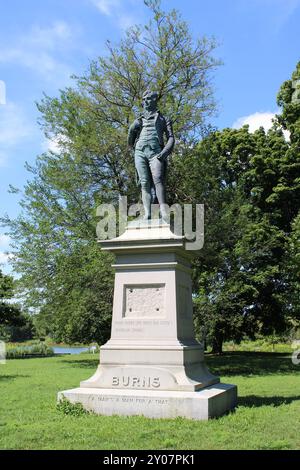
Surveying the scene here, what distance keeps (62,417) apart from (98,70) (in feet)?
50.7

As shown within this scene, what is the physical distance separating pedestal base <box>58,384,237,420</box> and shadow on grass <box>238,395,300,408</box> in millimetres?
1279

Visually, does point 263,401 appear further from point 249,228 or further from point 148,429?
point 249,228

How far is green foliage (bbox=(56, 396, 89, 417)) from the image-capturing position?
298 inches

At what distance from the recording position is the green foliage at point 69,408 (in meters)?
7.57

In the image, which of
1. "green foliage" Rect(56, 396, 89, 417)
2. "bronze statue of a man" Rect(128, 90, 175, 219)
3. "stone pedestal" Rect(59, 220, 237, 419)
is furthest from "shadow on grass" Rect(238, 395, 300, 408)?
"bronze statue of a man" Rect(128, 90, 175, 219)

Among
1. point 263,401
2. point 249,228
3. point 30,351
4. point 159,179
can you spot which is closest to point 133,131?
point 159,179

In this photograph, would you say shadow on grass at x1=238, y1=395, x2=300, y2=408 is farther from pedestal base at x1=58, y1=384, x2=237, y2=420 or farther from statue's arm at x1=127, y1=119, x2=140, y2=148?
statue's arm at x1=127, y1=119, x2=140, y2=148

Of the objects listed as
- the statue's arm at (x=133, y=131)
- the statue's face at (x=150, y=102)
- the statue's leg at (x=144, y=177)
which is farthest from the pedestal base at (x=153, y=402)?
the statue's face at (x=150, y=102)

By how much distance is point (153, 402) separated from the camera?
7332 millimetres

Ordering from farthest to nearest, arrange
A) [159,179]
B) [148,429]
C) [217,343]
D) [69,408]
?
[217,343]
[159,179]
[69,408]
[148,429]

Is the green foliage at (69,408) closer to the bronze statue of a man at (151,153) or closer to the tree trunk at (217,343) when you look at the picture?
the bronze statue of a man at (151,153)

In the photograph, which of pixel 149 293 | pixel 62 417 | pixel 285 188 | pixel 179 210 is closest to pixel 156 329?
pixel 149 293

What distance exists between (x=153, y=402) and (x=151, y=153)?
4447 millimetres

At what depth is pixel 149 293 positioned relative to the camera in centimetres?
845
